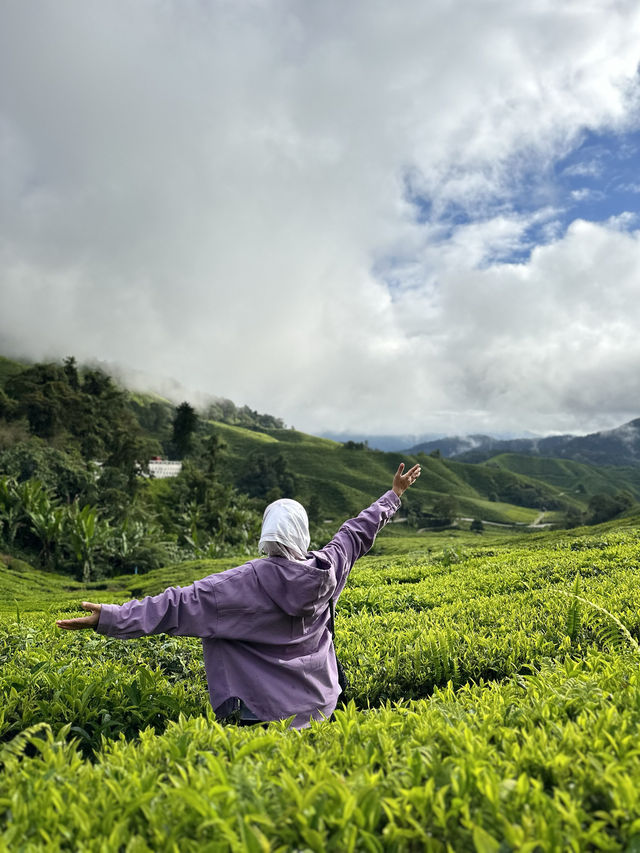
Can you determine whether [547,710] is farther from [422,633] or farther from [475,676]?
[422,633]

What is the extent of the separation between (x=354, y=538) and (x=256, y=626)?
1297 millimetres

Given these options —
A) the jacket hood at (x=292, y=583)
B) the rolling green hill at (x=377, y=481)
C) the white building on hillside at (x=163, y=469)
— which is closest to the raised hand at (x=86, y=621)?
the jacket hood at (x=292, y=583)

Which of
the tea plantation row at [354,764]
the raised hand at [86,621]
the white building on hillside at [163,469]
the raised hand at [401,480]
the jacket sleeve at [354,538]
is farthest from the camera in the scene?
the white building on hillside at [163,469]

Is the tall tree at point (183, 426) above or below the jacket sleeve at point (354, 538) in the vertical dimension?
above

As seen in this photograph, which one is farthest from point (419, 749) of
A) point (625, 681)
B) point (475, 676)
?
point (475, 676)

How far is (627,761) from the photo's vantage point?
1.97 metres

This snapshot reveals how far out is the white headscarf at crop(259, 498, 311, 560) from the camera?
11.4 feet

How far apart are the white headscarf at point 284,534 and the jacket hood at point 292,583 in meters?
0.09

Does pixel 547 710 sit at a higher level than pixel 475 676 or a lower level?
higher

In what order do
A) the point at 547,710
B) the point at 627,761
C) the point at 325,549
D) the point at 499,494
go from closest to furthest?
the point at 627,761, the point at 547,710, the point at 325,549, the point at 499,494

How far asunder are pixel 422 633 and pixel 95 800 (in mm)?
3557

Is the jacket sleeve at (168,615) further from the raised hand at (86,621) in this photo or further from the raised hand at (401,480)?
the raised hand at (401,480)

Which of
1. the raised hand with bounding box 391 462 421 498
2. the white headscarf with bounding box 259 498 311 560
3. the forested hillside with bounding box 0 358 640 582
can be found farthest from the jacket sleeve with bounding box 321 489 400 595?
the forested hillside with bounding box 0 358 640 582

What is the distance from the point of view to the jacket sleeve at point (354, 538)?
407cm
